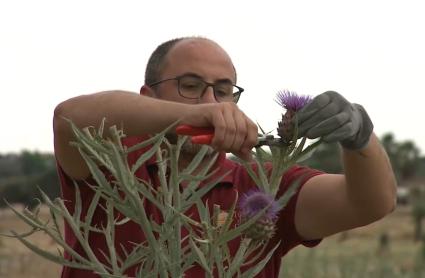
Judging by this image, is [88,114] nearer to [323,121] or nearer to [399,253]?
[323,121]

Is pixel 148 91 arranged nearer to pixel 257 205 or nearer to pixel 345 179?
pixel 345 179

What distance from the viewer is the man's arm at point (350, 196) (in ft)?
6.37

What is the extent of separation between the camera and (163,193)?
1064 millimetres

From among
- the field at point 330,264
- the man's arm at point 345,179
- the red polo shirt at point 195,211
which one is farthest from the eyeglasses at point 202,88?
the field at point 330,264

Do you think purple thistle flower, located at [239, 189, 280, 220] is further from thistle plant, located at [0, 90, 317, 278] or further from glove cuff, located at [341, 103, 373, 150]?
glove cuff, located at [341, 103, 373, 150]

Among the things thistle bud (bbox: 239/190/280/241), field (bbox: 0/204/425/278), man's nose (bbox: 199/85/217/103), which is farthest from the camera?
field (bbox: 0/204/425/278)

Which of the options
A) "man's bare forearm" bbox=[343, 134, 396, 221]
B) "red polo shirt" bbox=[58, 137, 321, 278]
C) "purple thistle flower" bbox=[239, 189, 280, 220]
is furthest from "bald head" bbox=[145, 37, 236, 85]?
"purple thistle flower" bbox=[239, 189, 280, 220]

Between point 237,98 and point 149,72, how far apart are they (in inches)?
19.9

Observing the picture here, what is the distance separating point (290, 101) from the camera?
1.30m

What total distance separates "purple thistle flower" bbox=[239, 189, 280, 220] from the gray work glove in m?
0.17

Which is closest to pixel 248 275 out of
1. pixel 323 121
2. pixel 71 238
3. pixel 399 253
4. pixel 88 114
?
pixel 323 121

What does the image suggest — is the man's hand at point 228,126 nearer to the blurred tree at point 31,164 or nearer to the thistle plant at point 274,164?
the thistle plant at point 274,164

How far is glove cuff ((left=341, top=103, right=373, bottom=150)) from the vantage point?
1683mm

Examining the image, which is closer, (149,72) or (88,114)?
(88,114)
